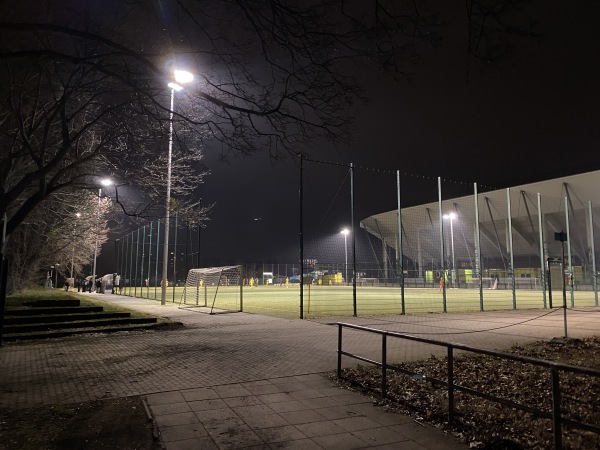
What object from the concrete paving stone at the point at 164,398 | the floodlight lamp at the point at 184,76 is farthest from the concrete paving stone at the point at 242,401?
the floodlight lamp at the point at 184,76

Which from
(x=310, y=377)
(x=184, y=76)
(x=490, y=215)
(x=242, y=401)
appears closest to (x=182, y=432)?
(x=242, y=401)

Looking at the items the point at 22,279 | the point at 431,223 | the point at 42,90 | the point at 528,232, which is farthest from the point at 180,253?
the point at 528,232

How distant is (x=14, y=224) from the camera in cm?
1048

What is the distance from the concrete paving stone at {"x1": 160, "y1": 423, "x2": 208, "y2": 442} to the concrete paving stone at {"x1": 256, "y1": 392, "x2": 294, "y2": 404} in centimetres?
124

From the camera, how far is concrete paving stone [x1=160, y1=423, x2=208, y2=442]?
470 centimetres

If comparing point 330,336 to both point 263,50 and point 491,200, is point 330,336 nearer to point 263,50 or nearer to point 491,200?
point 263,50

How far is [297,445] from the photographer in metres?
4.53

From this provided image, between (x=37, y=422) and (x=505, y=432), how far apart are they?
5174mm

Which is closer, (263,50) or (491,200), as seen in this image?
(263,50)

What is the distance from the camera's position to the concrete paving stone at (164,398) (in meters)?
5.96

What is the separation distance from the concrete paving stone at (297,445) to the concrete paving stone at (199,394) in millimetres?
1932

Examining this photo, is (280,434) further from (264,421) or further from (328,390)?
(328,390)

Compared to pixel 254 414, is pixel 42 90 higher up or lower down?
higher up

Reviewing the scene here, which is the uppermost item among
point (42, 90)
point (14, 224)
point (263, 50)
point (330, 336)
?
point (42, 90)
